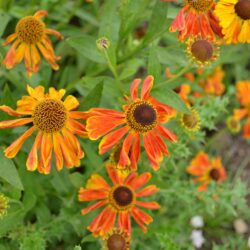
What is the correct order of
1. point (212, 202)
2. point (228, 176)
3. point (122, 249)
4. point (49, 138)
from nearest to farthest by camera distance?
point (49, 138)
point (122, 249)
point (212, 202)
point (228, 176)

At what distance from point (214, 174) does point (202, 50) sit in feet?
2.93

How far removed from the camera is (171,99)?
151 cm

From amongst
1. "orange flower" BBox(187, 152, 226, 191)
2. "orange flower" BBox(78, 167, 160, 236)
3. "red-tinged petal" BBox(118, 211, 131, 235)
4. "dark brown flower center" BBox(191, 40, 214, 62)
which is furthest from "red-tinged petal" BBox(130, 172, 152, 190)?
"orange flower" BBox(187, 152, 226, 191)

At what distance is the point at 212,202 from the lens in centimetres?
201

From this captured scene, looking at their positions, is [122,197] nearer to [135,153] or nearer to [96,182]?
[96,182]

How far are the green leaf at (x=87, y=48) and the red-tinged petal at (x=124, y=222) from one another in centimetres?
57

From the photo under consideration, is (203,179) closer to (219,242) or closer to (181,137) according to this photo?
(219,242)

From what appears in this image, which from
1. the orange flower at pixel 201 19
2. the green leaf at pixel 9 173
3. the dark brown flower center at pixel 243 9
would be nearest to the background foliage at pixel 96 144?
the green leaf at pixel 9 173

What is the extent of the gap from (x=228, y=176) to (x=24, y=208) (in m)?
1.42

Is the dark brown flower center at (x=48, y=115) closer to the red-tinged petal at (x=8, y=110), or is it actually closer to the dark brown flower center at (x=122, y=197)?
the red-tinged petal at (x=8, y=110)

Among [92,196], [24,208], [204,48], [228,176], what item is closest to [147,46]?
[204,48]

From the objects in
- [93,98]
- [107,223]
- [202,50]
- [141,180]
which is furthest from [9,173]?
[202,50]

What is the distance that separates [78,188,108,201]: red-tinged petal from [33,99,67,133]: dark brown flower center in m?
0.34

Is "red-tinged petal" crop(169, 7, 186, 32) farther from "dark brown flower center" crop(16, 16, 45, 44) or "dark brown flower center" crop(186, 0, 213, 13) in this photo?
"dark brown flower center" crop(16, 16, 45, 44)
